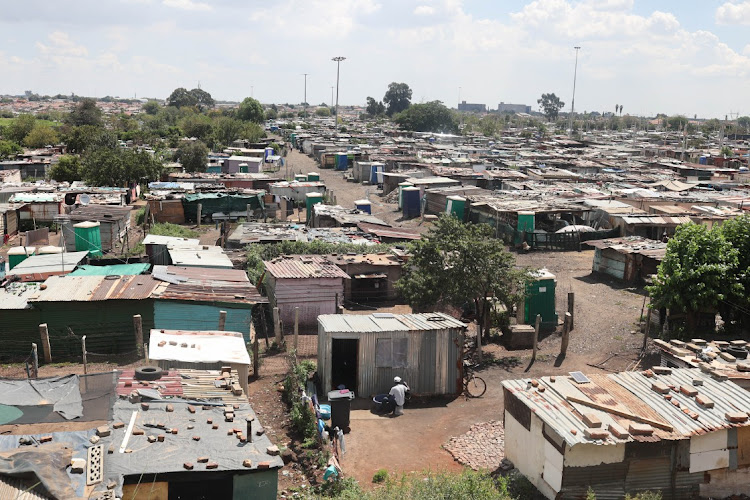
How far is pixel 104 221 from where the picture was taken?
986 inches

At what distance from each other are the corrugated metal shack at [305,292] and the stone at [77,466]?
10.2 meters

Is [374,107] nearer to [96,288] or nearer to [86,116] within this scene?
[86,116]

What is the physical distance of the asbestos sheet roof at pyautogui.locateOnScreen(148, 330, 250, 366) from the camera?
10969 millimetres

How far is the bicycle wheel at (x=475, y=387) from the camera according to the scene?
1339 cm

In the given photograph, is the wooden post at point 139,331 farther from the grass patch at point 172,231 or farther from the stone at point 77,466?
the grass patch at point 172,231

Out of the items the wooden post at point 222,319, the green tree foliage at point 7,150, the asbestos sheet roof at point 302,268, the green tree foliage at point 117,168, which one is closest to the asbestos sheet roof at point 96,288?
the wooden post at point 222,319

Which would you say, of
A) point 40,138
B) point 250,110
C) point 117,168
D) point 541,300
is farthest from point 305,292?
point 250,110

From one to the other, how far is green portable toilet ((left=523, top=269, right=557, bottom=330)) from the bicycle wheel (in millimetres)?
4180

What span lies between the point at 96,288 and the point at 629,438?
11239 mm

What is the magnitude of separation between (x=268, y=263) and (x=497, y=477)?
33.4ft

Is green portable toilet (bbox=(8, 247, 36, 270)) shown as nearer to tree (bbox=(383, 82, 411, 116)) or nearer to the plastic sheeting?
the plastic sheeting

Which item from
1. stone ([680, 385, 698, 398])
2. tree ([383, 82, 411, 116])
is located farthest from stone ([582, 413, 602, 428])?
tree ([383, 82, 411, 116])

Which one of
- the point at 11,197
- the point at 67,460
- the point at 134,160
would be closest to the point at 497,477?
the point at 67,460

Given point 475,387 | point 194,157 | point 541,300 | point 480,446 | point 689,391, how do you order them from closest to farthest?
point 689,391 → point 480,446 → point 475,387 → point 541,300 → point 194,157
